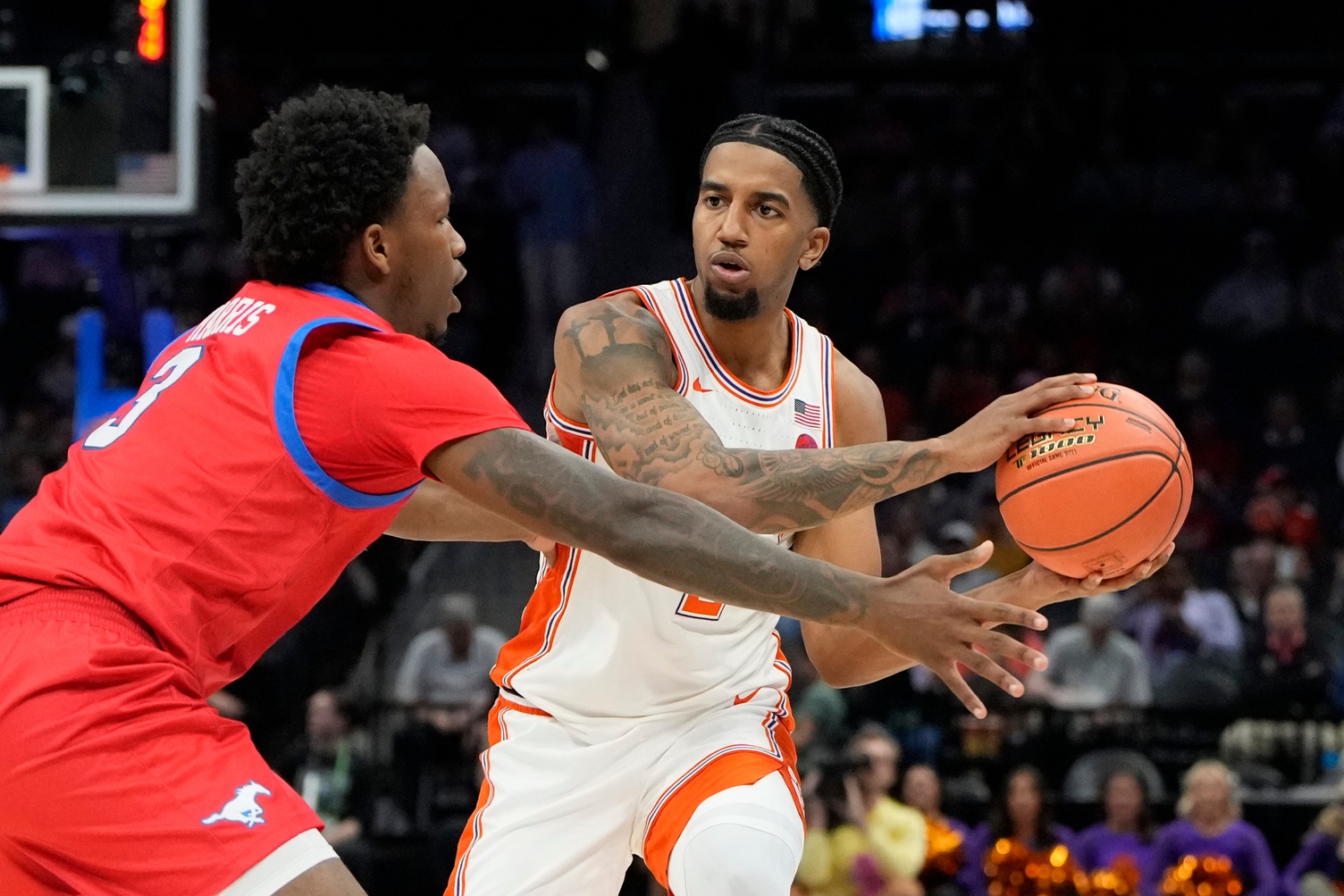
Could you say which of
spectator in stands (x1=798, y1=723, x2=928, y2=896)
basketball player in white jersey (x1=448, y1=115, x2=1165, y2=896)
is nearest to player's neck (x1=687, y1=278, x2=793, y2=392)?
basketball player in white jersey (x1=448, y1=115, x2=1165, y2=896)

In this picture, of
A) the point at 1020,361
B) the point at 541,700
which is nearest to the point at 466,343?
the point at 1020,361

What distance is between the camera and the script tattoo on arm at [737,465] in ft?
11.1

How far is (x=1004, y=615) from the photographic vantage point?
2.75m

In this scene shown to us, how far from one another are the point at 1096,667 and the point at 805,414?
17.1 ft

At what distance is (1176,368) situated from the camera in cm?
1184

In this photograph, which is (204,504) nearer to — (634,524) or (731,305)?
(634,524)

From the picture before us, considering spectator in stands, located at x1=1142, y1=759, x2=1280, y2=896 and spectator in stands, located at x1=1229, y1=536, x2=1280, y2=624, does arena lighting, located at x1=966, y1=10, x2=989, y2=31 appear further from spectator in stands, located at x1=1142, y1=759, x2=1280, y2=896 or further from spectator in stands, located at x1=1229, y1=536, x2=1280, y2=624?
spectator in stands, located at x1=1142, y1=759, x2=1280, y2=896

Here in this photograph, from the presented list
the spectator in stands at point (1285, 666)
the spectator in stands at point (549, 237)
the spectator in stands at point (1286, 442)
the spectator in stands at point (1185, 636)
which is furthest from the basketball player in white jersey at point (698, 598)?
the spectator in stands at point (549, 237)

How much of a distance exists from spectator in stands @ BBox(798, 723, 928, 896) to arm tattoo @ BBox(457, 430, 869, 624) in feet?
16.3

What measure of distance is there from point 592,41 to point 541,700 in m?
11.2

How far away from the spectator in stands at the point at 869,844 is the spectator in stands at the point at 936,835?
1.9 inches

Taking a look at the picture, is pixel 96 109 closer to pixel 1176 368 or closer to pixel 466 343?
pixel 466 343

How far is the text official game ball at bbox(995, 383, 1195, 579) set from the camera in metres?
3.40

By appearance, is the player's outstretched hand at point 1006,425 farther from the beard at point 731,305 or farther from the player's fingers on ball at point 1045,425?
the beard at point 731,305
